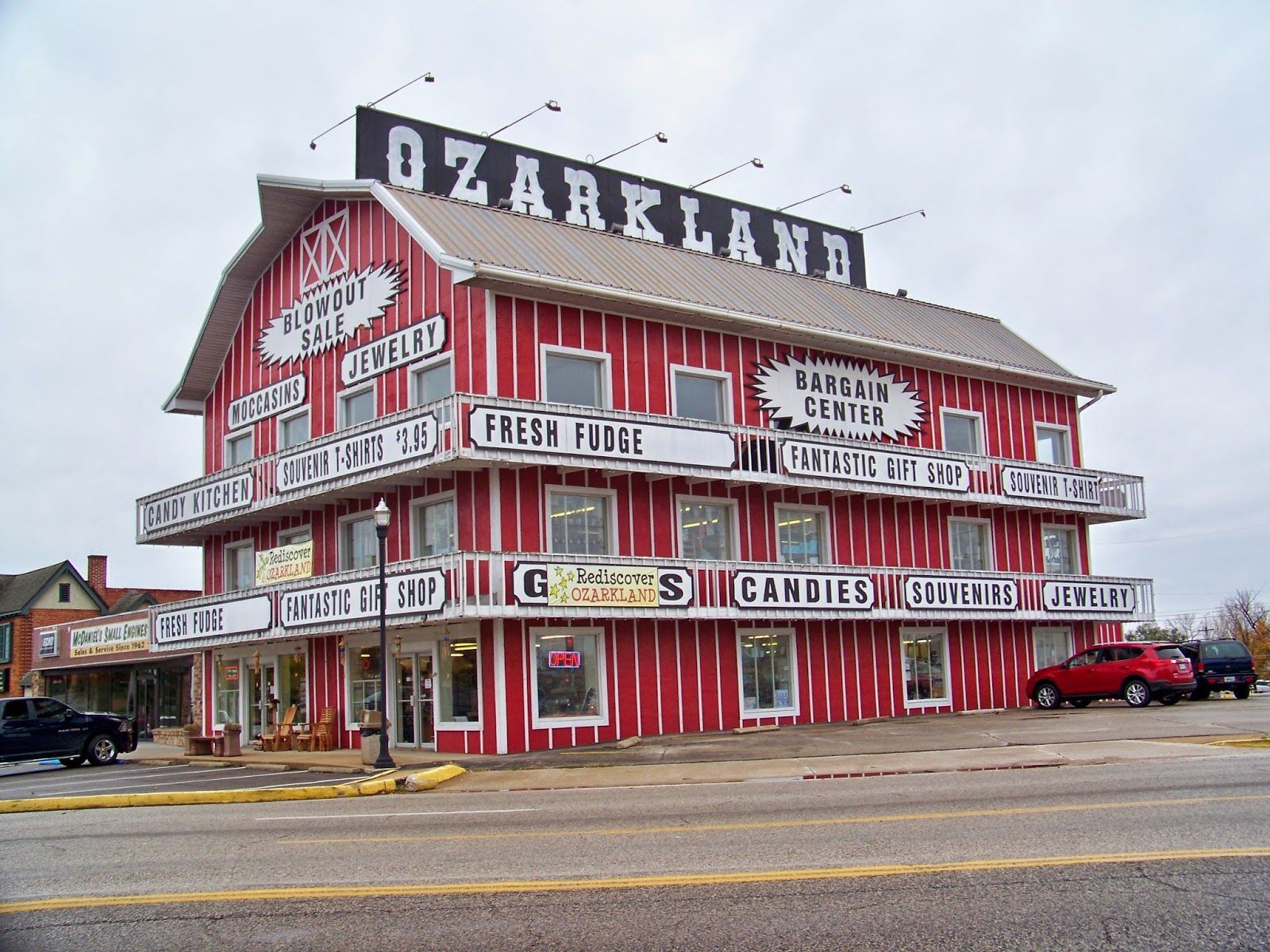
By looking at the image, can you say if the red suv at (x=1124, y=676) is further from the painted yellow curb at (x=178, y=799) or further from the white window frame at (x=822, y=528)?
the painted yellow curb at (x=178, y=799)

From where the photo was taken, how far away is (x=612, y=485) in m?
27.6

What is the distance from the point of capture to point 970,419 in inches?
1407

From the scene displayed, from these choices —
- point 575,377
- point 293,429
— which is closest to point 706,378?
point 575,377

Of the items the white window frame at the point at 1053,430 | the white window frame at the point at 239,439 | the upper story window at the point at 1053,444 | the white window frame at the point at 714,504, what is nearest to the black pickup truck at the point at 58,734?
the white window frame at the point at 239,439

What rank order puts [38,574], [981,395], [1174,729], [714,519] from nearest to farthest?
[1174,729], [714,519], [981,395], [38,574]

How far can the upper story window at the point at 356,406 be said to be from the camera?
2972 cm

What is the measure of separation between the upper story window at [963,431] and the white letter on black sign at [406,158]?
15.6 m

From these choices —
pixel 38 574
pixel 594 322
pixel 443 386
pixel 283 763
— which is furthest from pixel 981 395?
pixel 38 574

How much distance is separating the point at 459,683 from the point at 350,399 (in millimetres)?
8112

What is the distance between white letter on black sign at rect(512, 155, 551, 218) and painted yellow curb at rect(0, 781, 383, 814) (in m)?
19.9

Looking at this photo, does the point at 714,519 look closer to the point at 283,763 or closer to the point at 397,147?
the point at 283,763

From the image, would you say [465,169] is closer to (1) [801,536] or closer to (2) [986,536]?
(1) [801,536]

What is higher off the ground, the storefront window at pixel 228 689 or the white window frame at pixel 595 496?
the white window frame at pixel 595 496

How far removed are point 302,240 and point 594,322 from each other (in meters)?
9.54
